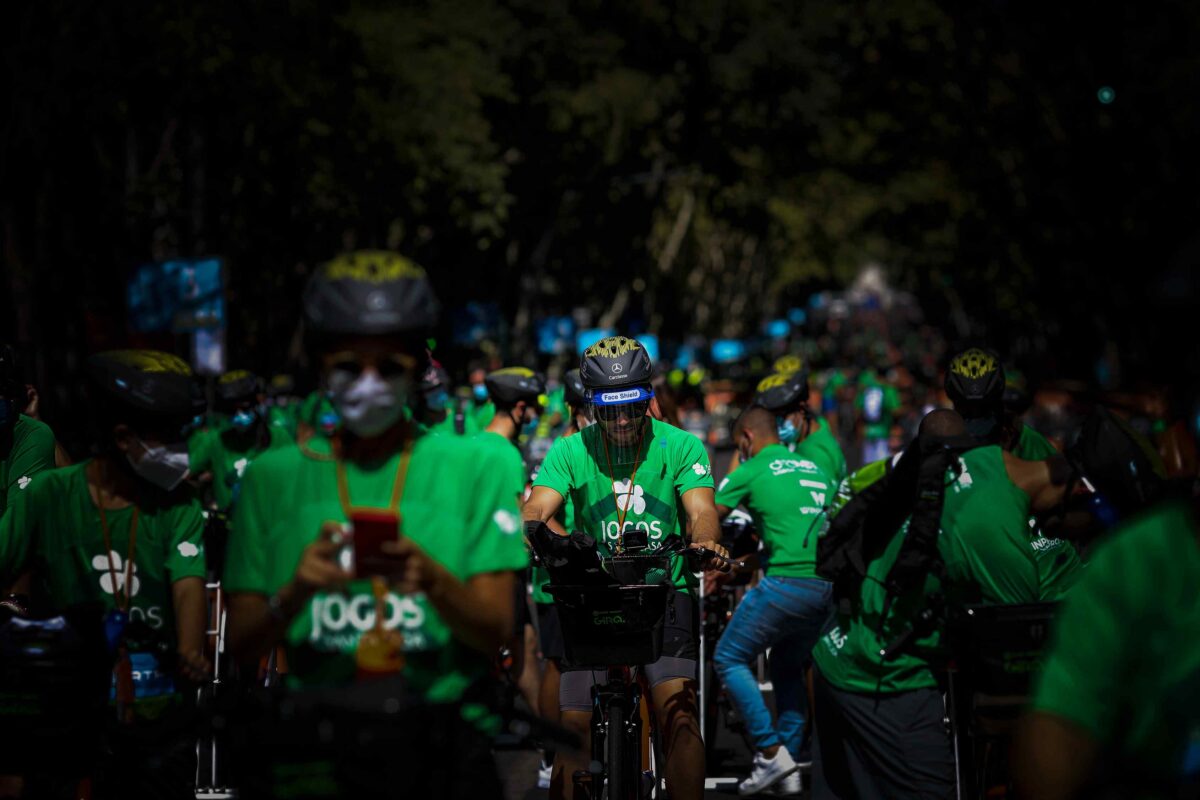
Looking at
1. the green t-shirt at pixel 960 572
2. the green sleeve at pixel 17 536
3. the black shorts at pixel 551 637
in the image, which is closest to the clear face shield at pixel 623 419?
the black shorts at pixel 551 637

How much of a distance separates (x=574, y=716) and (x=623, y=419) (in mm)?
1238

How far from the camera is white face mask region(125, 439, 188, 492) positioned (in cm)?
488

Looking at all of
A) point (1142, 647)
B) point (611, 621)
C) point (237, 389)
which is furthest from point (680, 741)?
point (237, 389)

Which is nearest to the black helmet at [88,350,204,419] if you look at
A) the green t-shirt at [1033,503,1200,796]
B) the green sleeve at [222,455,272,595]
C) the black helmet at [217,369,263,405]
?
the green sleeve at [222,455,272,595]

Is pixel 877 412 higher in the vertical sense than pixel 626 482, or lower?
higher

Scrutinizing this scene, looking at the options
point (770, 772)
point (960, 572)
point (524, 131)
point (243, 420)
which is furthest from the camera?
point (524, 131)

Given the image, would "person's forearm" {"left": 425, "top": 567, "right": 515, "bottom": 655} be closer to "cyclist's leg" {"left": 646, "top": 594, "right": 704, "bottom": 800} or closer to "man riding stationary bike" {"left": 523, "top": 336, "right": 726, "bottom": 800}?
"man riding stationary bike" {"left": 523, "top": 336, "right": 726, "bottom": 800}

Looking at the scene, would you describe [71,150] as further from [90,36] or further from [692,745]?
[692,745]

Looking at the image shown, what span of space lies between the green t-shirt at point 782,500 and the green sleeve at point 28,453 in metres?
3.52

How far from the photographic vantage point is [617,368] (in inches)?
260

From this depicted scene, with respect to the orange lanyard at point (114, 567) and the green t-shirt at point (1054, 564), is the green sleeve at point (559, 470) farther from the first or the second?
the orange lanyard at point (114, 567)

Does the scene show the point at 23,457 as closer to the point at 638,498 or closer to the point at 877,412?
the point at 638,498

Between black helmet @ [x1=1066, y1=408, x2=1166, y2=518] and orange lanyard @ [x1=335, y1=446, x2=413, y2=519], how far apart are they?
2132 millimetres

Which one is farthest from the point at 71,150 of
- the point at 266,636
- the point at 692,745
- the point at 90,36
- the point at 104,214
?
the point at 266,636
